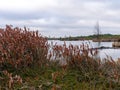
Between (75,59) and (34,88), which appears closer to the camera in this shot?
(34,88)

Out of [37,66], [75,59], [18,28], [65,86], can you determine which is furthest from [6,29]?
[65,86]

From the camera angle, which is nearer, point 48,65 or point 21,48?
point 21,48

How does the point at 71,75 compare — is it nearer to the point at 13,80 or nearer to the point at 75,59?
the point at 75,59

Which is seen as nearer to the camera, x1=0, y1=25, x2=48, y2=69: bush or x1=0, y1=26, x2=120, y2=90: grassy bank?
x1=0, y1=26, x2=120, y2=90: grassy bank

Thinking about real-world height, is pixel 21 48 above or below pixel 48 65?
above

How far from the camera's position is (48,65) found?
8.44 meters

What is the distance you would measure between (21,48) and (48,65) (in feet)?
2.80

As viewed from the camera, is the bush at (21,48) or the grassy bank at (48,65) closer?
the grassy bank at (48,65)

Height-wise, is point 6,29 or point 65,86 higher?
point 6,29

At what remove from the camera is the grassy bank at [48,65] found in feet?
23.6

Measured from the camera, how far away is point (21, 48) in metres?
7.91

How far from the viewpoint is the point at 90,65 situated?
26.2ft

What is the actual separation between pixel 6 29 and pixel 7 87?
2.31 meters

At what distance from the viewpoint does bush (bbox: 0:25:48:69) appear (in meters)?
7.86
